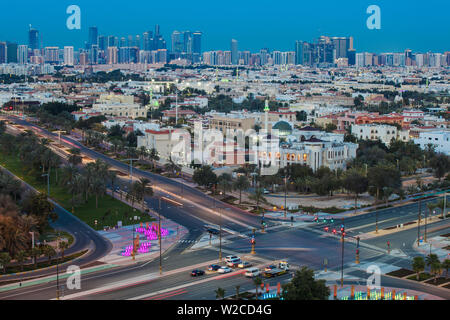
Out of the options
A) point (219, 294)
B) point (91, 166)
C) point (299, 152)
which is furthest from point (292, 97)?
point (219, 294)

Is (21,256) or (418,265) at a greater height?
(21,256)

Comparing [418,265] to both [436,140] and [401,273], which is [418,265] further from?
[436,140]

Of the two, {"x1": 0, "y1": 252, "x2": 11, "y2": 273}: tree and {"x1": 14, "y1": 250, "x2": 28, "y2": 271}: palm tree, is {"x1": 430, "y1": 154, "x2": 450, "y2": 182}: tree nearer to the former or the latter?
{"x1": 14, "y1": 250, "x2": 28, "y2": 271}: palm tree

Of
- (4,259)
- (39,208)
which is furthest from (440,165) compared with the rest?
(4,259)

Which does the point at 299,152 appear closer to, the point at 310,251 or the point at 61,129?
the point at 310,251

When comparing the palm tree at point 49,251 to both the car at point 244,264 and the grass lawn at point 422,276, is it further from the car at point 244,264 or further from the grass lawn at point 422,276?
the grass lawn at point 422,276
